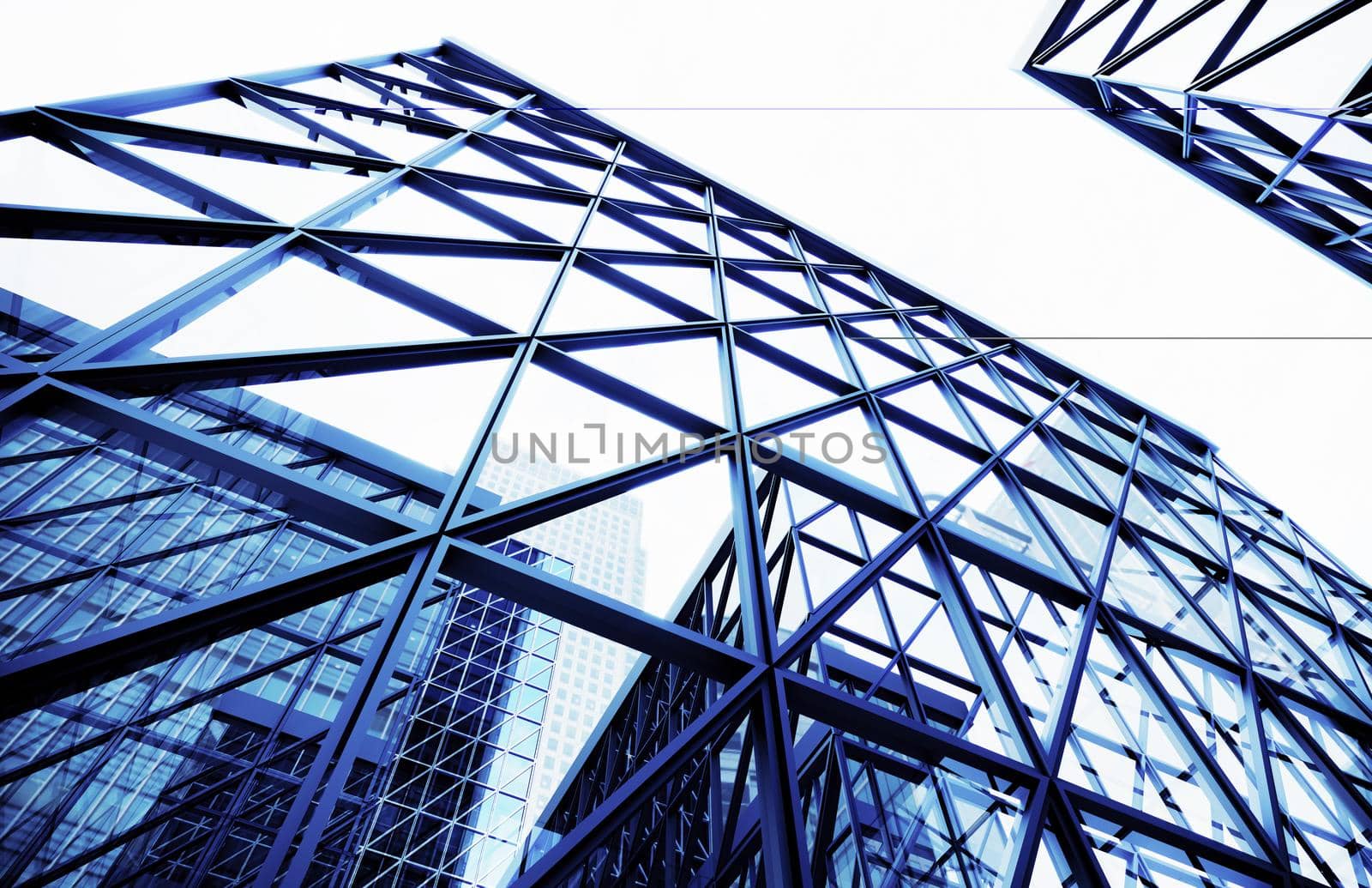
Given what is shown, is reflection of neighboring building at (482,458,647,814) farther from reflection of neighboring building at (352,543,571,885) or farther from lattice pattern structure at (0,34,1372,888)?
lattice pattern structure at (0,34,1372,888)

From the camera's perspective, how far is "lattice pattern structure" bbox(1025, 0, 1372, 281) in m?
10.9

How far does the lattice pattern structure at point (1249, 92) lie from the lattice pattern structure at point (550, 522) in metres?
5.61

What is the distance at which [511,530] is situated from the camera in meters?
5.83

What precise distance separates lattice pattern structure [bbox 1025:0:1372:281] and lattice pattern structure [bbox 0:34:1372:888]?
5.61m

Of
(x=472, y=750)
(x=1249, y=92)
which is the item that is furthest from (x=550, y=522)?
(x=1249, y=92)

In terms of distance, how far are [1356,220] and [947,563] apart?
39.1 ft

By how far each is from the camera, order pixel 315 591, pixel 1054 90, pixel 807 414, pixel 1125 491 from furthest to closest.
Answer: pixel 1054 90 < pixel 1125 491 < pixel 807 414 < pixel 315 591

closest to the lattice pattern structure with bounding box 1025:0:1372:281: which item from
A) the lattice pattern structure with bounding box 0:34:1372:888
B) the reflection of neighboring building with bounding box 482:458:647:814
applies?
the lattice pattern structure with bounding box 0:34:1372:888

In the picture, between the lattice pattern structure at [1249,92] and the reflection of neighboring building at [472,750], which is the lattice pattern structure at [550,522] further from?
the lattice pattern structure at [1249,92]

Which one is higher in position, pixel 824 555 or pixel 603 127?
pixel 603 127

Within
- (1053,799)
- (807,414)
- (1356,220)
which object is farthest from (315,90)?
(1356,220)

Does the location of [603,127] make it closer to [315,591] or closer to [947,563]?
[947,563]

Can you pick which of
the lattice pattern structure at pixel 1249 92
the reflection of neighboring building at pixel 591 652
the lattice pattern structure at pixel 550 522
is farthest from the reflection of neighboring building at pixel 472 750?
the reflection of neighboring building at pixel 591 652

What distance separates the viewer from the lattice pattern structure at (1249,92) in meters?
10.9
